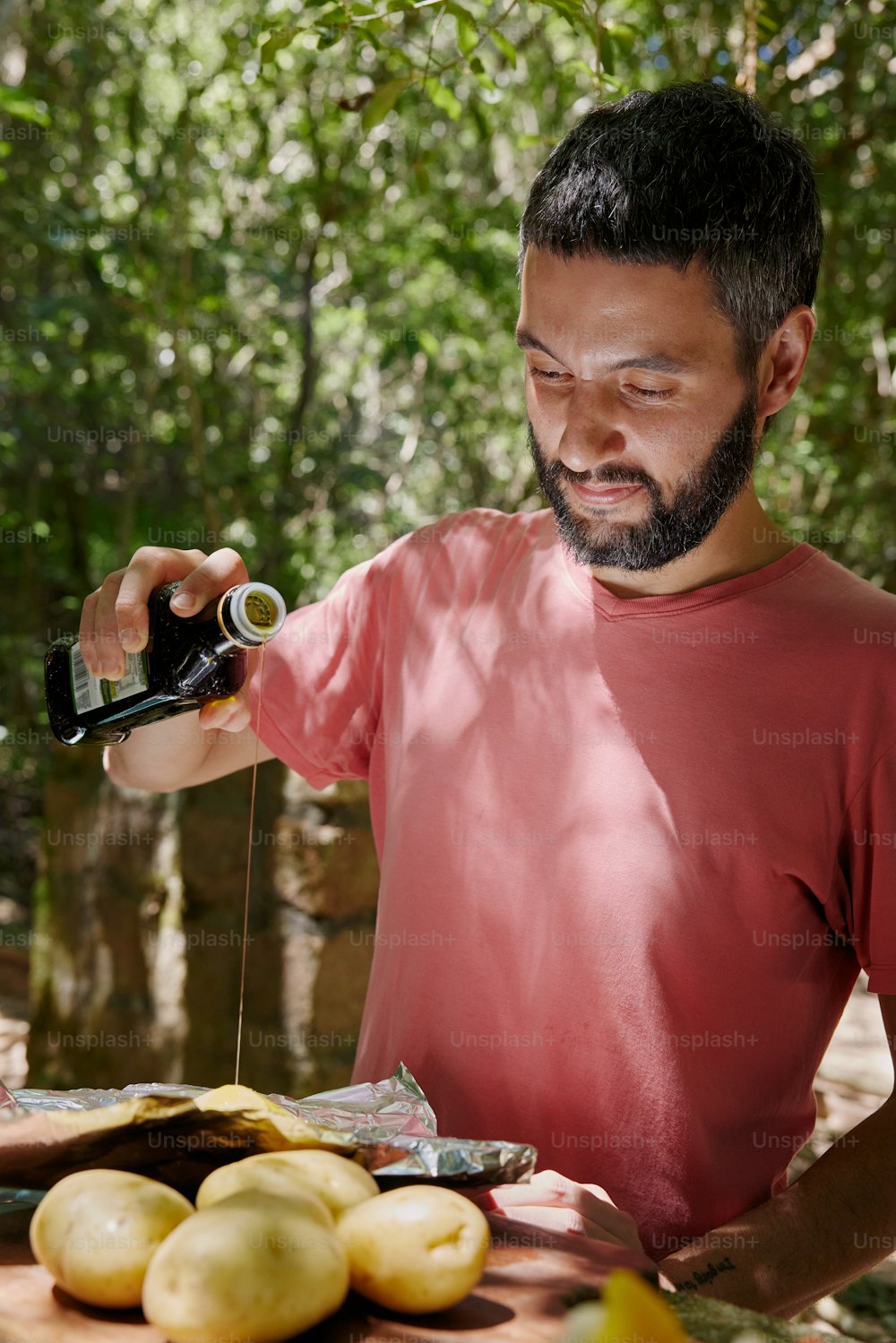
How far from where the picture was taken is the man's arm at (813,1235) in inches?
54.5

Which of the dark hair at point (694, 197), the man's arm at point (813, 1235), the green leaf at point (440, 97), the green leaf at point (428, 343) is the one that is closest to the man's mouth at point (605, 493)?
the dark hair at point (694, 197)

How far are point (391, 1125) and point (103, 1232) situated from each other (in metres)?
0.39

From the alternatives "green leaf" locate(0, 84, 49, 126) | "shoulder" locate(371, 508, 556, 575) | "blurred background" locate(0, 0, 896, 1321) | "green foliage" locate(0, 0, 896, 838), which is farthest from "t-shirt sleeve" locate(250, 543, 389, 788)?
"green foliage" locate(0, 0, 896, 838)

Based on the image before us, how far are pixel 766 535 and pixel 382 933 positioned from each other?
2.47 ft

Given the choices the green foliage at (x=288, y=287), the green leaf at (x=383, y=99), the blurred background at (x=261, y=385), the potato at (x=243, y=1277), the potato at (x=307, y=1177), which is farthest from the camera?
the green foliage at (x=288, y=287)

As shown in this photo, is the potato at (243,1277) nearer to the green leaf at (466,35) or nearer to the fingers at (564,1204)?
the fingers at (564,1204)

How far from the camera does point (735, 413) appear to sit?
1.56 meters

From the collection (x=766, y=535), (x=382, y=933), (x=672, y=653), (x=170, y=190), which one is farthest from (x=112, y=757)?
(x=170, y=190)

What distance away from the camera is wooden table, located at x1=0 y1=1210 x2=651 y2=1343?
872 mm

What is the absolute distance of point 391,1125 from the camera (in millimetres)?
1233

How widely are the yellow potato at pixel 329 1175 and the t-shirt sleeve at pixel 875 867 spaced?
705 millimetres

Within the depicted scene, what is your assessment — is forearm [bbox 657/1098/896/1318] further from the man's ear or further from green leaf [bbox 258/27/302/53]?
green leaf [bbox 258/27/302/53]

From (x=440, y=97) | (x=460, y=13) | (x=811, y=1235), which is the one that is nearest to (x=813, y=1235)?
(x=811, y=1235)

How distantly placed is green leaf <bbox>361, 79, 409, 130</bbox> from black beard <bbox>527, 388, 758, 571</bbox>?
0.77 meters
